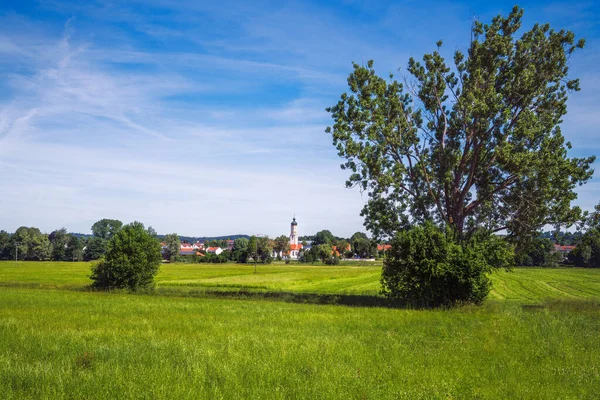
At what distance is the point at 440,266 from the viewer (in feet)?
86.5

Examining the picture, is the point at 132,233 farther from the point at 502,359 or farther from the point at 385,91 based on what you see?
the point at 502,359

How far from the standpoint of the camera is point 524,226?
29.8 metres

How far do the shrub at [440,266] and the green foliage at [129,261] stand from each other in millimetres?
22001

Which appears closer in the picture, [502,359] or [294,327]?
[502,359]

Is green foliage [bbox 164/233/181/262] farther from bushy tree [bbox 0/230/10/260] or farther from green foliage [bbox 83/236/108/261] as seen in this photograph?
bushy tree [bbox 0/230/10/260]

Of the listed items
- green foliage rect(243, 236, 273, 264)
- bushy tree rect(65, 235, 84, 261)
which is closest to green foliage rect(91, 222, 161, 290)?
green foliage rect(243, 236, 273, 264)

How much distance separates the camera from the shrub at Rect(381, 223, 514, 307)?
2661cm

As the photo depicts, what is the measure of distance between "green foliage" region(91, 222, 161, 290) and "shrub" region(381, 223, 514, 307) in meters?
22.0

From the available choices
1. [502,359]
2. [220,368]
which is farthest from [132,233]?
[502,359]

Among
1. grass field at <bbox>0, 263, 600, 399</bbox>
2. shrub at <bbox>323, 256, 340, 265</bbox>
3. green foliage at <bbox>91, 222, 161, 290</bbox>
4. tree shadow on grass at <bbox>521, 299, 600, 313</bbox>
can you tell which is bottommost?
shrub at <bbox>323, 256, 340, 265</bbox>

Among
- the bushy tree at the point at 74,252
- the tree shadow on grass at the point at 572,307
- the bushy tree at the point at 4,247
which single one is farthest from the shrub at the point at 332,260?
the tree shadow on grass at the point at 572,307

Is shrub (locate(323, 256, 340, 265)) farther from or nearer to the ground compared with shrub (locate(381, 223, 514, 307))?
Result: nearer to the ground

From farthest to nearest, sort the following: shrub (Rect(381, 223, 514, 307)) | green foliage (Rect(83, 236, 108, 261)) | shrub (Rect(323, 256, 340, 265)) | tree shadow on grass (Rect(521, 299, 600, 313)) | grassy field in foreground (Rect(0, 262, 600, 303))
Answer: green foliage (Rect(83, 236, 108, 261))
shrub (Rect(323, 256, 340, 265))
grassy field in foreground (Rect(0, 262, 600, 303))
tree shadow on grass (Rect(521, 299, 600, 313))
shrub (Rect(381, 223, 514, 307))

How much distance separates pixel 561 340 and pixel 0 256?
178 meters
